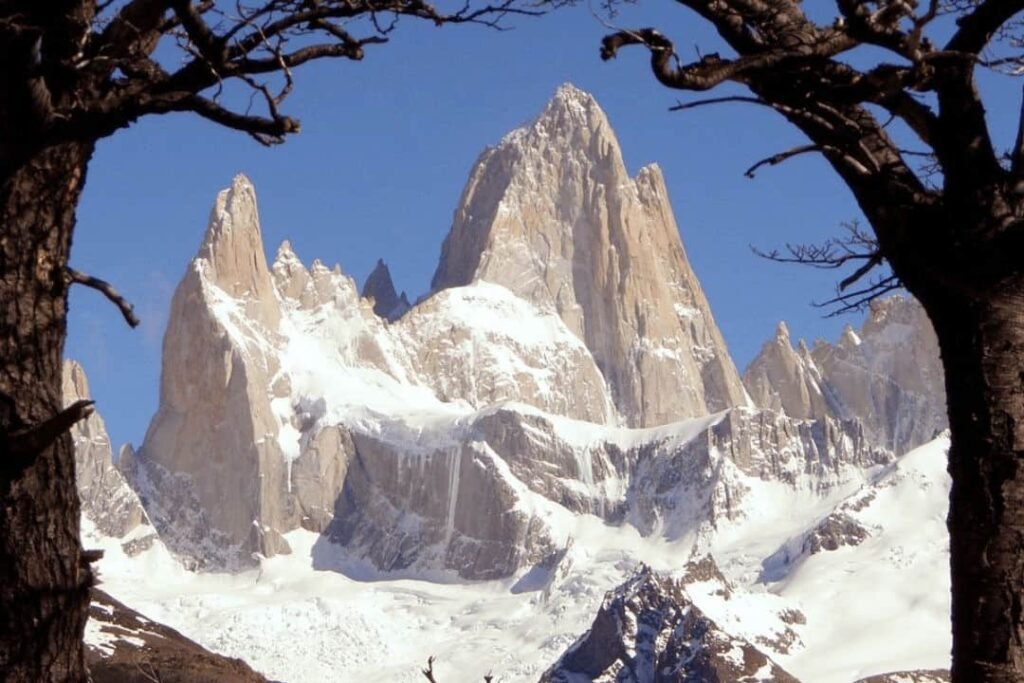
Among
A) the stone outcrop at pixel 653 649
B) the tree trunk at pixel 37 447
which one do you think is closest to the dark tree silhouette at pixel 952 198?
the tree trunk at pixel 37 447

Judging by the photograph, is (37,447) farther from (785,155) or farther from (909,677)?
(909,677)

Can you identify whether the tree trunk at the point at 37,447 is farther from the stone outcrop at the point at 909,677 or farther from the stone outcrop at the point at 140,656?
the stone outcrop at the point at 909,677

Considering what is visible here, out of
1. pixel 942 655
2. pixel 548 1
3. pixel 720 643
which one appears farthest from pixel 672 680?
pixel 548 1

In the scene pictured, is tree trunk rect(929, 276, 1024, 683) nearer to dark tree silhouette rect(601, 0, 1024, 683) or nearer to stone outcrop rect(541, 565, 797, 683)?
dark tree silhouette rect(601, 0, 1024, 683)

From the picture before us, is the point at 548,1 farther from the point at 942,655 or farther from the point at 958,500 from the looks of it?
the point at 942,655

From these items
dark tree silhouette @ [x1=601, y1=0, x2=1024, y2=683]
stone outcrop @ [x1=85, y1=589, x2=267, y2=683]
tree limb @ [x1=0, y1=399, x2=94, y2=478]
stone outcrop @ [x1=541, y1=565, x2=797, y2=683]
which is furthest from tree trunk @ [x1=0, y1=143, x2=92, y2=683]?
stone outcrop @ [x1=541, y1=565, x2=797, y2=683]

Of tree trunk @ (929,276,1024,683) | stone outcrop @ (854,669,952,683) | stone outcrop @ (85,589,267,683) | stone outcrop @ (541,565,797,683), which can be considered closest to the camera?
tree trunk @ (929,276,1024,683)
